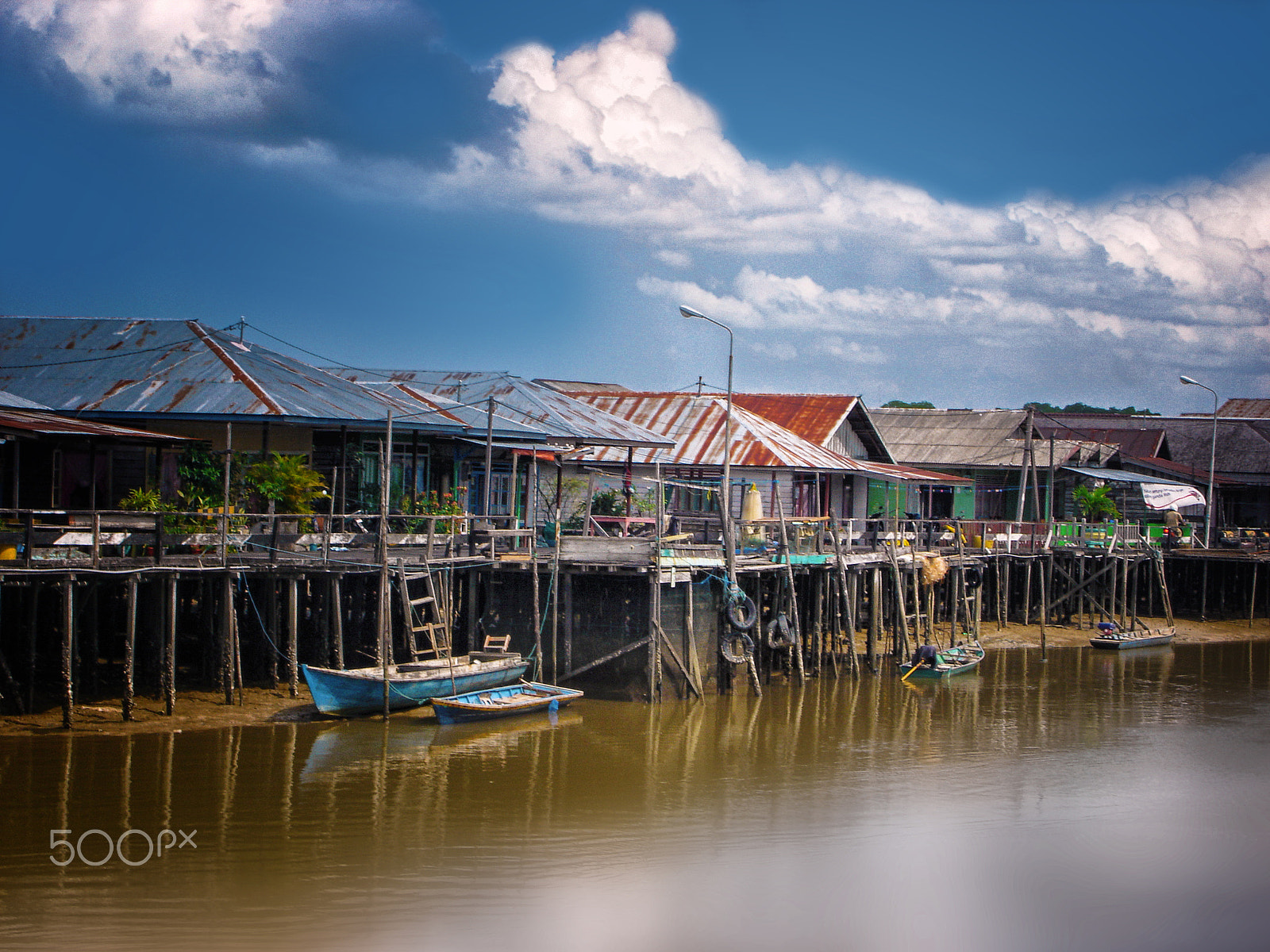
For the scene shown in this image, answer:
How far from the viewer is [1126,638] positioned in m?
34.1

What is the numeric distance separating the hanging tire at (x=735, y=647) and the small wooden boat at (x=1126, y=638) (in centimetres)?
1409

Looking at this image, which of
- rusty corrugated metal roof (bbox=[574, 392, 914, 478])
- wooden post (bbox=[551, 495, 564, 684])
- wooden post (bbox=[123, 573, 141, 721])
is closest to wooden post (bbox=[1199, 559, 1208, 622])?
rusty corrugated metal roof (bbox=[574, 392, 914, 478])

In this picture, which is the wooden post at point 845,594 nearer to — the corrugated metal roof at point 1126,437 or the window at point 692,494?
the window at point 692,494

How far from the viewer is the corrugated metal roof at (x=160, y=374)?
25.1 metres

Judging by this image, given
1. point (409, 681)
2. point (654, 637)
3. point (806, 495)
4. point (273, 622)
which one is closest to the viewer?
point (409, 681)

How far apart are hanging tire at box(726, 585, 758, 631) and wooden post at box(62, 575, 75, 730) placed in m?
11.5

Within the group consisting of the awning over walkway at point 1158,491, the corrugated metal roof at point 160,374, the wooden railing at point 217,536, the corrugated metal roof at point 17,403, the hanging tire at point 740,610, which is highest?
the corrugated metal roof at point 160,374

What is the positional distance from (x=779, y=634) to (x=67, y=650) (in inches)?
535

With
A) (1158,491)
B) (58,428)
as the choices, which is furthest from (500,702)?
(1158,491)

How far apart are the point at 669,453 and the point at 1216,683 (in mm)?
15675

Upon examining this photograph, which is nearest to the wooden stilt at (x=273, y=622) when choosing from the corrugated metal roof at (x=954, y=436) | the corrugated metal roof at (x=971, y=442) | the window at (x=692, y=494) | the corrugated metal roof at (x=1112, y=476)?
the window at (x=692, y=494)

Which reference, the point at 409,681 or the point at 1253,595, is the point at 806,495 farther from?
the point at 409,681

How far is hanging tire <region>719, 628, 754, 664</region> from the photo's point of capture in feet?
78.8

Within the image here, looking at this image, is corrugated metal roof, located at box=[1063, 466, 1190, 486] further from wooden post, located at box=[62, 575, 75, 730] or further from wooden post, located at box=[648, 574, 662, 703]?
wooden post, located at box=[62, 575, 75, 730]
